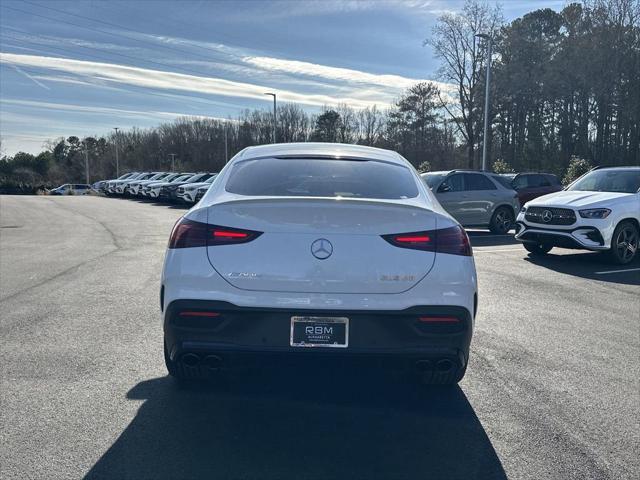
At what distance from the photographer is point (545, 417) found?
11.9 feet

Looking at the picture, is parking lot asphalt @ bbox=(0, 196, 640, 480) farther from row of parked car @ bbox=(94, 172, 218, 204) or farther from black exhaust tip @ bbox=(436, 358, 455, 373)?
row of parked car @ bbox=(94, 172, 218, 204)

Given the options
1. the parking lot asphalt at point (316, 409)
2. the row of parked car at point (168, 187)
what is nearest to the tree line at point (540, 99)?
the row of parked car at point (168, 187)

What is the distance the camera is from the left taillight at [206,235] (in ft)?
10.7

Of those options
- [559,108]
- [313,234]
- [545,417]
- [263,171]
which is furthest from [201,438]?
[559,108]

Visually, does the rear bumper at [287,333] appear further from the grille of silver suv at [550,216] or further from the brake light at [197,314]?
the grille of silver suv at [550,216]

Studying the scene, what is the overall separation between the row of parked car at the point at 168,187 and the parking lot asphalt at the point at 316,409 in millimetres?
16611

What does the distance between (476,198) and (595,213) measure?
5.03 m

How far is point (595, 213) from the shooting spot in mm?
9812

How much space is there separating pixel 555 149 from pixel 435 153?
50.3 ft

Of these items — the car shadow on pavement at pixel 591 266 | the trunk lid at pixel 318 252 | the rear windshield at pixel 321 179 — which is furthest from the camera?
the car shadow on pavement at pixel 591 266

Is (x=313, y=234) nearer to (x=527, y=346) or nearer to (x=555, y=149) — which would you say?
(x=527, y=346)

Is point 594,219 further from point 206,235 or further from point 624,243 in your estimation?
point 206,235

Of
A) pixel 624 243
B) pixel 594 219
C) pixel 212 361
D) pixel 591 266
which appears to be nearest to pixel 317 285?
pixel 212 361

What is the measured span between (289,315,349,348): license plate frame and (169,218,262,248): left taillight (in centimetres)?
57
